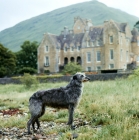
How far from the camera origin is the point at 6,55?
65.3 metres

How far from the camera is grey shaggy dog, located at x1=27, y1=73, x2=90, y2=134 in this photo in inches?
335

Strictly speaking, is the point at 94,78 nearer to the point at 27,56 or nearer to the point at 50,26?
the point at 27,56

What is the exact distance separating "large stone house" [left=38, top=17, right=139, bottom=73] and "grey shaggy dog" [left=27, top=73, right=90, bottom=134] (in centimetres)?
5043

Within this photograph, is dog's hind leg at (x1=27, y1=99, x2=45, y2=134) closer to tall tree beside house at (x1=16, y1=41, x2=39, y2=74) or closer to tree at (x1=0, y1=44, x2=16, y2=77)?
tree at (x1=0, y1=44, x2=16, y2=77)

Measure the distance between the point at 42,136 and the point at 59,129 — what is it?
0.68m

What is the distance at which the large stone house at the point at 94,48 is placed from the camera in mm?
58688

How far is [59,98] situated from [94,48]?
52854mm

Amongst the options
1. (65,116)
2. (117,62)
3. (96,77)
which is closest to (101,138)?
(65,116)

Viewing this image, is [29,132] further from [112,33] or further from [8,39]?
[8,39]

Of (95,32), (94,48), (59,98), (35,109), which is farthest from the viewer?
(95,32)

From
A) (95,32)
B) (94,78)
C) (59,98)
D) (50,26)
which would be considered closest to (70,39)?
(95,32)

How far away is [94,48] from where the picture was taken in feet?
200

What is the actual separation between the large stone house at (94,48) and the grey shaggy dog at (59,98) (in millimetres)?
50430

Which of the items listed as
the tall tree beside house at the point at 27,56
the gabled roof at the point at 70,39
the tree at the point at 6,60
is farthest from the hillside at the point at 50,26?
the gabled roof at the point at 70,39
